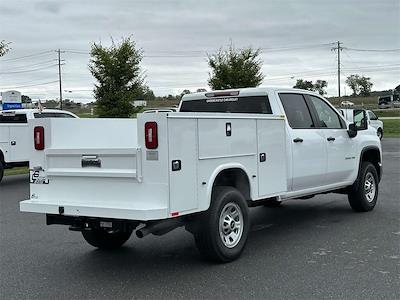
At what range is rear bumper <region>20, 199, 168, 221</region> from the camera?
17.1ft

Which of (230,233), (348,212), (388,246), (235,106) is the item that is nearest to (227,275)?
(230,233)

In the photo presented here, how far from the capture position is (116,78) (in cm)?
2436

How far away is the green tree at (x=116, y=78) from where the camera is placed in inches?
950

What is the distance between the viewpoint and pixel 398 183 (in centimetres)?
1270

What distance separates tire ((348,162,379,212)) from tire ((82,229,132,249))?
4129 millimetres

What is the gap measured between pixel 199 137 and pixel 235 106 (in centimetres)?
222

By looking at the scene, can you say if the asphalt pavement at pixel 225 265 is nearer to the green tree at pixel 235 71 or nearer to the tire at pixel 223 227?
the tire at pixel 223 227

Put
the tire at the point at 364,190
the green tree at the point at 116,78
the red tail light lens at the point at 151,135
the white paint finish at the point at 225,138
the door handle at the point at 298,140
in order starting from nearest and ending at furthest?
the red tail light lens at the point at 151,135
the white paint finish at the point at 225,138
the door handle at the point at 298,140
the tire at the point at 364,190
the green tree at the point at 116,78

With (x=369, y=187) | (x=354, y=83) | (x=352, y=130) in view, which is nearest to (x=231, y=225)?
(x=352, y=130)

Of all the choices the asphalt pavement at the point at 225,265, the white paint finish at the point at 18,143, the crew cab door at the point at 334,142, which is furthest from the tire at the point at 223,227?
the white paint finish at the point at 18,143

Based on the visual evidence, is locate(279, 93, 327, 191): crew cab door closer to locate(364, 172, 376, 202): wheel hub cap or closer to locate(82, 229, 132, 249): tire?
locate(364, 172, 376, 202): wheel hub cap

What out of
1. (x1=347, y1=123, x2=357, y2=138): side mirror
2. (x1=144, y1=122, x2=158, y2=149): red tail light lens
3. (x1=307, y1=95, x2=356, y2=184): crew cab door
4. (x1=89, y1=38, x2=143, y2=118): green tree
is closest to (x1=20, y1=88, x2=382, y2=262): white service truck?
(x1=144, y1=122, x2=158, y2=149): red tail light lens

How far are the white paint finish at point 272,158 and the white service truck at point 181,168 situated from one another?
13 millimetres

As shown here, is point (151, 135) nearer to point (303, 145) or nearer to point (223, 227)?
point (223, 227)
